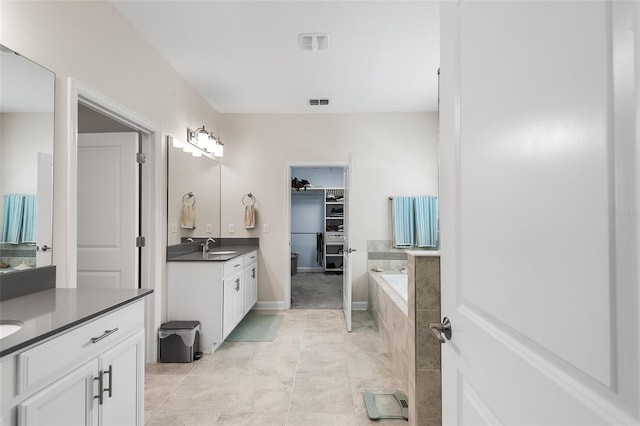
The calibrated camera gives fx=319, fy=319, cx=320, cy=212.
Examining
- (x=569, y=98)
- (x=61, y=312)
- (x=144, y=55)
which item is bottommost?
(x=61, y=312)

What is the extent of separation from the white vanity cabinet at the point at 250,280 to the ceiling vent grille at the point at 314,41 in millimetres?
2322

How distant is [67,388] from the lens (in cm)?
109

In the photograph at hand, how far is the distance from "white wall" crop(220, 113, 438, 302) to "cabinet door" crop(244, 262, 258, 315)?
0.14 metres

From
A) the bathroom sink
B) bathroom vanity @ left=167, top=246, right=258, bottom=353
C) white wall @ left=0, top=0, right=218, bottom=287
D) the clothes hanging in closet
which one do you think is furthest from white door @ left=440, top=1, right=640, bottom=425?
the clothes hanging in closet

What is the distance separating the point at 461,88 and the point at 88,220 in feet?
9.69

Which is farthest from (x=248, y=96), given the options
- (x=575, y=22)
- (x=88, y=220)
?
(x=575, y=22)

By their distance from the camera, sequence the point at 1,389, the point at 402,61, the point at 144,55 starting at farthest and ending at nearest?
the point at 402,61 → the point at 144,55 → the point at 1,389

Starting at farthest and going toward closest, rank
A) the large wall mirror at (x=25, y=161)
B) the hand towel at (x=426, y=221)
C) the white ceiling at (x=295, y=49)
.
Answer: the hand towel at (x=426, y=221) < the white ceiling at (x=295, y=49) < the large wall mirror at (x=25, y=161)

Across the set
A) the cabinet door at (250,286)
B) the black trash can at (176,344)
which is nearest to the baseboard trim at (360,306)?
the cabinet door at (250,286)

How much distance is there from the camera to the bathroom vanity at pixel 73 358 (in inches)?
36.9

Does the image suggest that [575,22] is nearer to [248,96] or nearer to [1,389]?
[1,389]

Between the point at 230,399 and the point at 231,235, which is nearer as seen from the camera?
the point at 230,399

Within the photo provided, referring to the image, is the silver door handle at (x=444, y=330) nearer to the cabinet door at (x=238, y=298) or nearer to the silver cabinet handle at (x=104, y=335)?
the silver cabinet handle at (x=104, y=335)

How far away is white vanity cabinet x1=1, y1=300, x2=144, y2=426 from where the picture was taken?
0.93 meters
